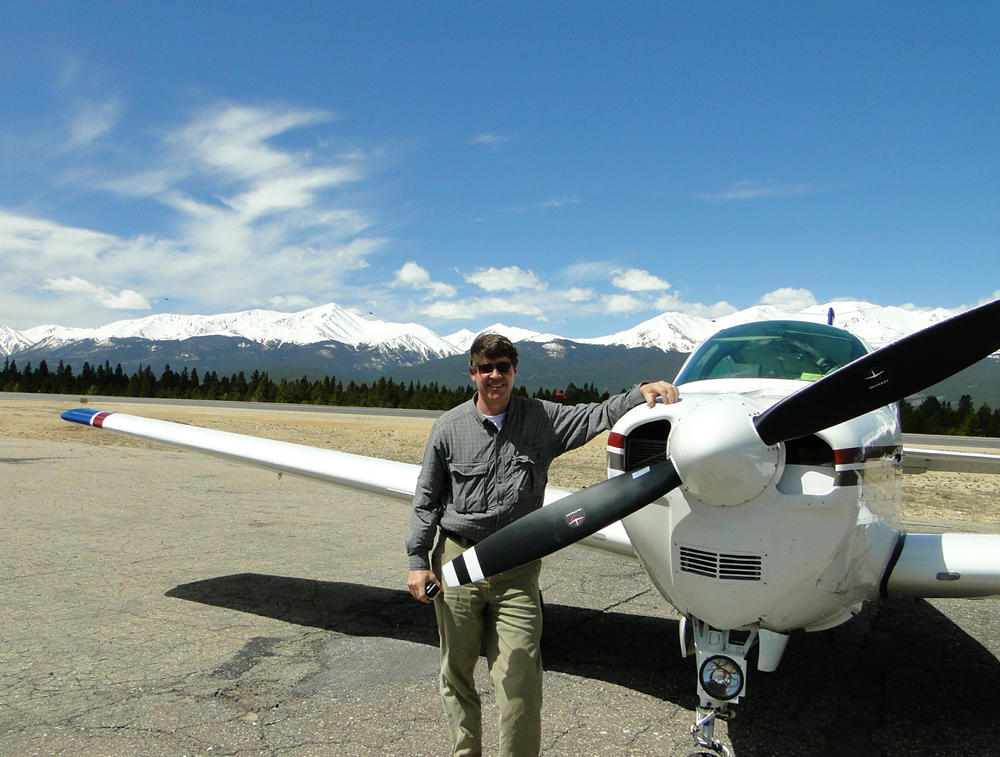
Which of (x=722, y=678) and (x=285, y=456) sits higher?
(x=285, y=456)

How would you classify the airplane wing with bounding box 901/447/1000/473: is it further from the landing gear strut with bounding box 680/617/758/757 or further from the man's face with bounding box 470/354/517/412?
the man's face with bounding box 470/354/517/412

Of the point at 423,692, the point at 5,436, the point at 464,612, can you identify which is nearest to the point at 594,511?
the point at 464,612

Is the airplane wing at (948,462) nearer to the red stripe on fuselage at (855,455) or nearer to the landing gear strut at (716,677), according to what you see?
the red stripe on fuselage at (855,455)

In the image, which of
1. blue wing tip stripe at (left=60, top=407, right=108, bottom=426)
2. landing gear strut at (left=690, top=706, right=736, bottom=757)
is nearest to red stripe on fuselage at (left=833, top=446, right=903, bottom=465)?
landing gear strut at (left=690, top=706, right=736, bottom=757)

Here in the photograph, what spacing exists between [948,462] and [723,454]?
4254 millimetres

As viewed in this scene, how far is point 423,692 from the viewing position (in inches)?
155

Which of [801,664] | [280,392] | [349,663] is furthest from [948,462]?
[280,392]

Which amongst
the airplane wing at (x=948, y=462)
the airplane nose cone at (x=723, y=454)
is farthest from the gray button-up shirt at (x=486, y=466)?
the airplane wing at (x=948, y=462)

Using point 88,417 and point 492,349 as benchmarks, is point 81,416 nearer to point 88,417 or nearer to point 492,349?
point 88,417

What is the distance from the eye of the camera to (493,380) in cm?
296

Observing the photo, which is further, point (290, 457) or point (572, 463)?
point (572, 463)

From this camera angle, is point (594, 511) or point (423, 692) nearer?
point (594, 511)

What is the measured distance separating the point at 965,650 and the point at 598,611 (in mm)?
2699

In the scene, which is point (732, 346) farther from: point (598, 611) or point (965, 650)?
point (965, 650)
